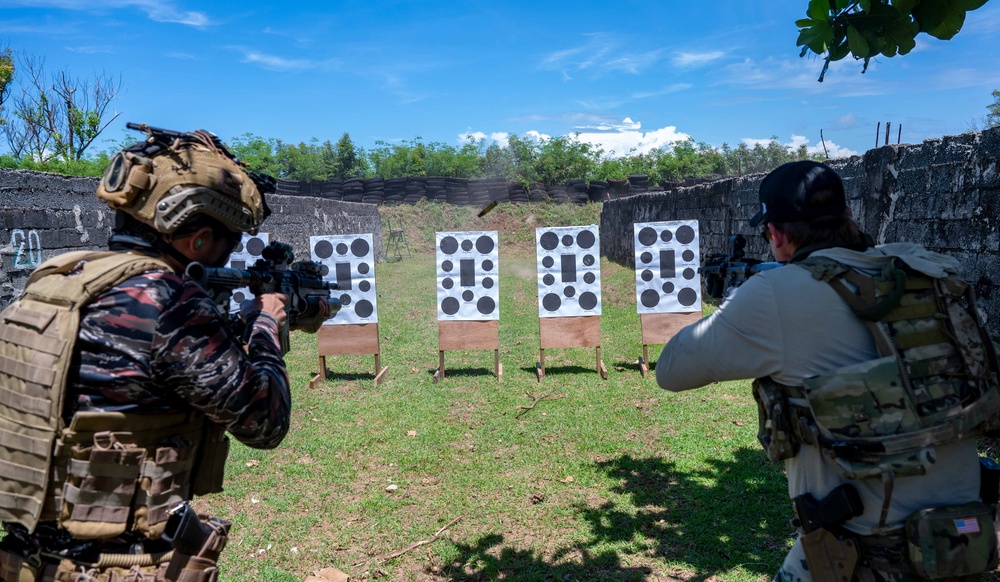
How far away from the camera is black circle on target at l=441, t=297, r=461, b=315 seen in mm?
7863

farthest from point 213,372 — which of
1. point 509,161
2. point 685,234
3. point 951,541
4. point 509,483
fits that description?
point 509,161

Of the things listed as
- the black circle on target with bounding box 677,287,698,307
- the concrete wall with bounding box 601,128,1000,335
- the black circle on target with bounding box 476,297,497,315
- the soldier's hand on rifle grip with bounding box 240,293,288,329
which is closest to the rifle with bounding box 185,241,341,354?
the soldier's hand on rifle grip with bounding box 240,293,288,329

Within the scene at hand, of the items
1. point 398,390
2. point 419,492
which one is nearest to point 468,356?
point 398,390

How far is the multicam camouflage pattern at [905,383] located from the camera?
1.64 meters

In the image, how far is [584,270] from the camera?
26.2 ft

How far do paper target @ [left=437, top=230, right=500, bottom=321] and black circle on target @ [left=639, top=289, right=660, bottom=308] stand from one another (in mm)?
1858

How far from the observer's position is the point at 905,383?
1646 mm

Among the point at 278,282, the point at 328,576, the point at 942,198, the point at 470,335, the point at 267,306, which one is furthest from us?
the point at 470,335

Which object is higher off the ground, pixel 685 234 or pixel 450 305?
pixel 685 234

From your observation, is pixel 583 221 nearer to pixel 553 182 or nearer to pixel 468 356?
pixel 553 182

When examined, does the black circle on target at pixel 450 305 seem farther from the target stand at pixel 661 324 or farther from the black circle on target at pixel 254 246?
the black circle on target at pixel 254 246

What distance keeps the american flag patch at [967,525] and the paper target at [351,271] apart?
666cm

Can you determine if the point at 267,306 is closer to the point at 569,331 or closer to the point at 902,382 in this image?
the point at 902,382

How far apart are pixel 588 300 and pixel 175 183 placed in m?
6.61
